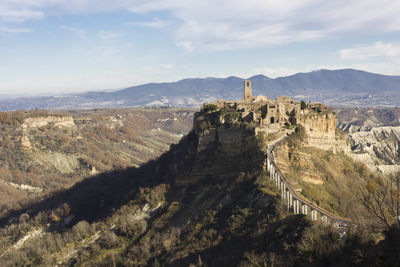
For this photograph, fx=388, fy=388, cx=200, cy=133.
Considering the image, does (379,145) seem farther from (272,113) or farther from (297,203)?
(297,203)

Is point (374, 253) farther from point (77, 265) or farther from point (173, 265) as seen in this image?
point (77, 265)

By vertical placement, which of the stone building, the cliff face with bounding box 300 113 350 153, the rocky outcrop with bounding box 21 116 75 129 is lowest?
the rocky outcrop with bounding box 21 116 75 129

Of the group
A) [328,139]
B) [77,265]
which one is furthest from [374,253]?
[328,139]

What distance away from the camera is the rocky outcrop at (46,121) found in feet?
502

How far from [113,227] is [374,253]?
131ft

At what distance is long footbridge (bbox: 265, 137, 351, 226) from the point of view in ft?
93.9

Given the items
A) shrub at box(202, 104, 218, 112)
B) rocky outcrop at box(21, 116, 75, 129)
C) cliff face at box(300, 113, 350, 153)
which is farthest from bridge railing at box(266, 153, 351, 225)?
rocky outcrop at box(21, 116, 75, 129)

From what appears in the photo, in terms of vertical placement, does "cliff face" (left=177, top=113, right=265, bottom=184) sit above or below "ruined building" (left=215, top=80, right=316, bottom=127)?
below

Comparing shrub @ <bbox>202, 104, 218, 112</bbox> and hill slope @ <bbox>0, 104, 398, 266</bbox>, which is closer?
hill slope @ <bbox>0, 104, 398, 266</bbox>

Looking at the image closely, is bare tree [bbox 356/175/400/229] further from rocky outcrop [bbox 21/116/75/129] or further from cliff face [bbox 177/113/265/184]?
rocky outcrop [bbox 21/116/75/129]

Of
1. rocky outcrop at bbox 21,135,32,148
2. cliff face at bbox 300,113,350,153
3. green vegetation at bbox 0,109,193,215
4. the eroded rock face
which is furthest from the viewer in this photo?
rocky outcrop at bbox 21,135,32,148

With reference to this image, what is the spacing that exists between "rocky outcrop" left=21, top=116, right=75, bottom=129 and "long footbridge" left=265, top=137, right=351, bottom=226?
441 ft

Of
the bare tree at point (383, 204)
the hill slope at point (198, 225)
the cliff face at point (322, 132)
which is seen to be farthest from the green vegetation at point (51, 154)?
the bare tree at point (383, 204)

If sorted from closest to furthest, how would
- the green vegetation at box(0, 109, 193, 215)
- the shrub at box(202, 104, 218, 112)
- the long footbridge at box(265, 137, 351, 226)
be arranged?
the long footbridge at box(265, 137, 351, 226)
the shrub at box(202, 104, 218, 112)
the green vegetation at box(0, 109, 193, 215)
